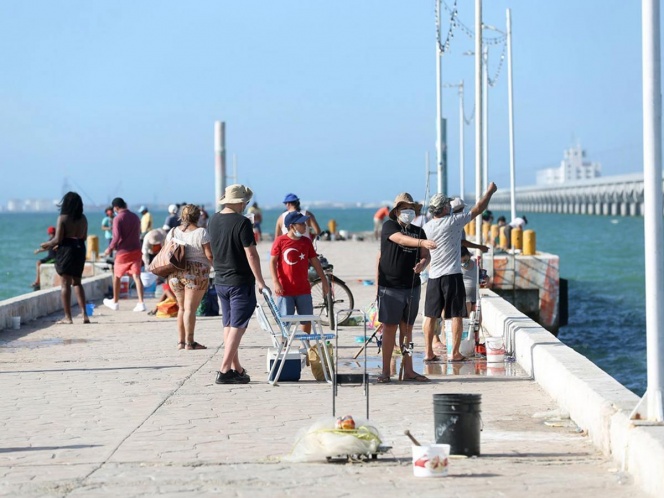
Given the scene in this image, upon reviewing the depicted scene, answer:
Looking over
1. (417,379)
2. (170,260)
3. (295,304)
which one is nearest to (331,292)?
(170,260)

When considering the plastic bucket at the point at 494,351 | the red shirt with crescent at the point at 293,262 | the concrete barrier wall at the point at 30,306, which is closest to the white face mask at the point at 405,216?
the red shirt with crescent at the point at 293,262

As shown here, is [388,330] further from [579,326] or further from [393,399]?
[579,326]

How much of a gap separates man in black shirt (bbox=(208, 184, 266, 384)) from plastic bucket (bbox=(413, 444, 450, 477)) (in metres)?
4.22

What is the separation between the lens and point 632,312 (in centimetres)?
3603

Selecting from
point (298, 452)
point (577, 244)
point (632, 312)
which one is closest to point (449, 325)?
point (298, 452)

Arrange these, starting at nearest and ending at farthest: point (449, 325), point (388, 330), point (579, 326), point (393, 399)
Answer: point (393, 399) < point (388, 330) < point (449, 325) < point (579, 326)

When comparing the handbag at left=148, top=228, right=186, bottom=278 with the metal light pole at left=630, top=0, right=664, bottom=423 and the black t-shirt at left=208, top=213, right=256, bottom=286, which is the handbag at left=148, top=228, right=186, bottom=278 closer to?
the black t-shirt at left=208, top=213, right=256, bottom=286

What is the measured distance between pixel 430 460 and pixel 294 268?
5.39m

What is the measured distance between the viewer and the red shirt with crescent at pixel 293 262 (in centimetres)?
1270

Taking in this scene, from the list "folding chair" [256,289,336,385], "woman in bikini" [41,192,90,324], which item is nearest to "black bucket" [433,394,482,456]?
"folding chair" [256,289,336,385]

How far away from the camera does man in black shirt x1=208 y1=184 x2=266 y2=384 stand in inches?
459

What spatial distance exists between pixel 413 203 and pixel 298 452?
4166 mm

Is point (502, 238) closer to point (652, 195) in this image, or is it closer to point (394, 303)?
point (394, 303)

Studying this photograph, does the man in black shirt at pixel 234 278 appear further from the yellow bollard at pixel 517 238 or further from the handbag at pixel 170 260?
the yellow bollard at pixel 517 238
